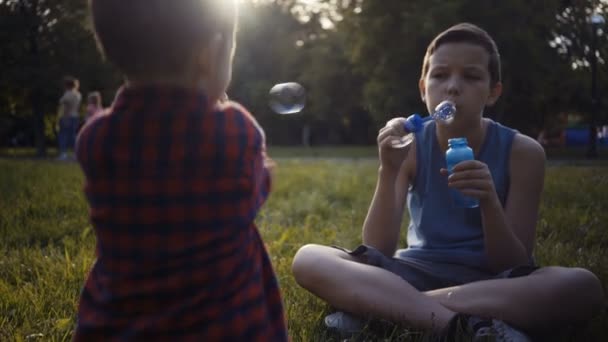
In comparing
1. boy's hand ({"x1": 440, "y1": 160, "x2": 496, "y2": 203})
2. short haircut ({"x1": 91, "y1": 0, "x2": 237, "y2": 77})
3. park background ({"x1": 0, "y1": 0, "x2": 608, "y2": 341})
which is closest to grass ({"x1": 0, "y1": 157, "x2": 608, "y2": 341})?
park background ({"x1": 0, "y1": 0, "x2": 608, "y2": 341})

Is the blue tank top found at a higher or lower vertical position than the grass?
higher

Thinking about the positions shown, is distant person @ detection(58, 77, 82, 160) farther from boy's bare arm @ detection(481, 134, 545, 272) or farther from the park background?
boy's bare arm @ detection(481, 134, 545, 272)

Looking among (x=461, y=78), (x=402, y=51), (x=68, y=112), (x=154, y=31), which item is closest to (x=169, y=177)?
(x=154, y=31)

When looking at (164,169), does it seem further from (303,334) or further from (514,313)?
(514,313)

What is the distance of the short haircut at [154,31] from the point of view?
1.00 meters

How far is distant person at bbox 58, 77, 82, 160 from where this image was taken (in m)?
9.85

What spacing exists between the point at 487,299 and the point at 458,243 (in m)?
0.32

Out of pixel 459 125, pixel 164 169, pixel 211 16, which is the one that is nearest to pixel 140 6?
pixel 211 16

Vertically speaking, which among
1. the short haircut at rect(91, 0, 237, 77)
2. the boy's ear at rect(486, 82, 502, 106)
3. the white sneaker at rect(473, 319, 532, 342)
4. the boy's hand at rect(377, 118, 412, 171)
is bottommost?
the white sneaker at rect(473, 319, 532, 342)

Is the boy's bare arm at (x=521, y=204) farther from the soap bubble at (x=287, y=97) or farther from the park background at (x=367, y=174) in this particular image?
the soap bubble at (x=287, y=97)

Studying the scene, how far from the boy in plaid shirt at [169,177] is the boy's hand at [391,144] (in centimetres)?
83

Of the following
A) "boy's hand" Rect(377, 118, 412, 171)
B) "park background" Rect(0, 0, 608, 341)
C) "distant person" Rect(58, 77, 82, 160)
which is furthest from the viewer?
"distant person" Rect(58, 77, 82, 160)

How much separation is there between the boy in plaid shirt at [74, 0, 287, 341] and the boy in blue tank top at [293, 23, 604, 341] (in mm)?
796

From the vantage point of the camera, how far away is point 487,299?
66.6 inches
